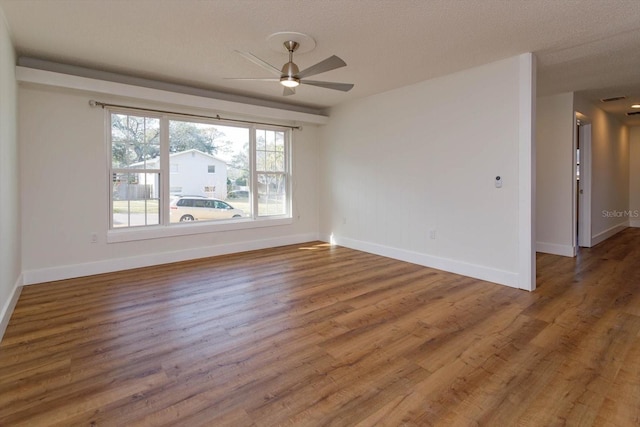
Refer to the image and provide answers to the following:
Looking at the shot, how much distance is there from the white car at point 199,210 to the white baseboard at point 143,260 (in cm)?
51

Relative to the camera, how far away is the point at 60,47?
3549mm

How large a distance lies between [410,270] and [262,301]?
85.2 inches

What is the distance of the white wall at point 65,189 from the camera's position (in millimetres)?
3932

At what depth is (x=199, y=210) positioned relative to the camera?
17.9 ft

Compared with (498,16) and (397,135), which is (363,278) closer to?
(397,135)

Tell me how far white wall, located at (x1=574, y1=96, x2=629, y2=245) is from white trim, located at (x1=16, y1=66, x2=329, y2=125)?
466 centimetres

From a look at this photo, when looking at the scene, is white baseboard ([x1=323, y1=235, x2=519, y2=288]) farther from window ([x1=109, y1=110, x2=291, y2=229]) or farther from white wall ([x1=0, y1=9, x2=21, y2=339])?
white wall ([x1=0, y1=9, x2=21, y2=339])

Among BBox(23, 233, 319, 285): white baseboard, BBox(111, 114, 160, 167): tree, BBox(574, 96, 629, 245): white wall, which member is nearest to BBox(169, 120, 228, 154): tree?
BBox(111, 114, 160, 167): tree

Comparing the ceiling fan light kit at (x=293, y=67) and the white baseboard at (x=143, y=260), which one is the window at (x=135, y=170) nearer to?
the white baseboard at (x=143, y=260)

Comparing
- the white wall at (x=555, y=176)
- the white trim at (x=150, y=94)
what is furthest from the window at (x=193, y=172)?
the white wall at (x=555, y=176)

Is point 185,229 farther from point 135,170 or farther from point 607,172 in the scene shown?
point 607,172

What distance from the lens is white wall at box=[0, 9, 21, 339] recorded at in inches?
109

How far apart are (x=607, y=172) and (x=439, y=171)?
4506 millimetres

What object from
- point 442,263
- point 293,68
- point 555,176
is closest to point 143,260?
point 293,68
